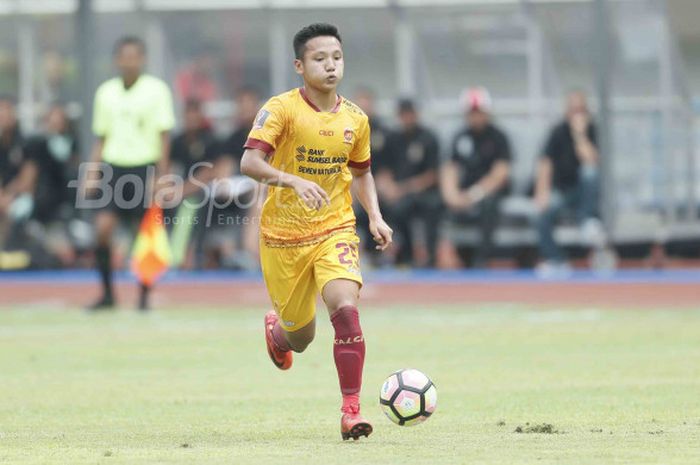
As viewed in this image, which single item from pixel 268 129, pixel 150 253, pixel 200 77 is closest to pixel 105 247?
pixel 150 253

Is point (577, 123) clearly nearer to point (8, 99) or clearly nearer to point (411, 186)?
point (411, 186)

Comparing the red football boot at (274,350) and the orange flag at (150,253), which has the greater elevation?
the red football boot at (274,350)

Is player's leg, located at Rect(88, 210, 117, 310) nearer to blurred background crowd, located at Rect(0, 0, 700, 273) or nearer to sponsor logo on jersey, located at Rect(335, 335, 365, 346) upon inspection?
blurred background crowd, located at Rect(0, 0, 700, 273)

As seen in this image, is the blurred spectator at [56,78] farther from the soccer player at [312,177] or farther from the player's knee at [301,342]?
the soccer player at [312,177]

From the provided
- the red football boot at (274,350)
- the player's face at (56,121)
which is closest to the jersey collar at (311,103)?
the red football boot at (274,350)

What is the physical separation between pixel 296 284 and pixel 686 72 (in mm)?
14101

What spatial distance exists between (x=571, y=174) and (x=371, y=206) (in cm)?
1168

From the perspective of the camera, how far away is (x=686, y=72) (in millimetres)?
21656

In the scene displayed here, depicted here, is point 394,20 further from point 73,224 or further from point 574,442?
point 574,442

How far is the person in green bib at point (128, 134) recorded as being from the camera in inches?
655

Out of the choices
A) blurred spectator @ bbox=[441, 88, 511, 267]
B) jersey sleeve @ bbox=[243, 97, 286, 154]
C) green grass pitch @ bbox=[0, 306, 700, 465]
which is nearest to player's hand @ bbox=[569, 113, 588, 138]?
blurred spectator @ bbox=[441, 88, 511, 267]

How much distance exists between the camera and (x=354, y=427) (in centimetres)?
773

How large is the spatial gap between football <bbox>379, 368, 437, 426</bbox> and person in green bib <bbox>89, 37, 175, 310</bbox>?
28.9 ft

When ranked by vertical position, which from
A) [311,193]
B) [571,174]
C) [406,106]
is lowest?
[571,174]
